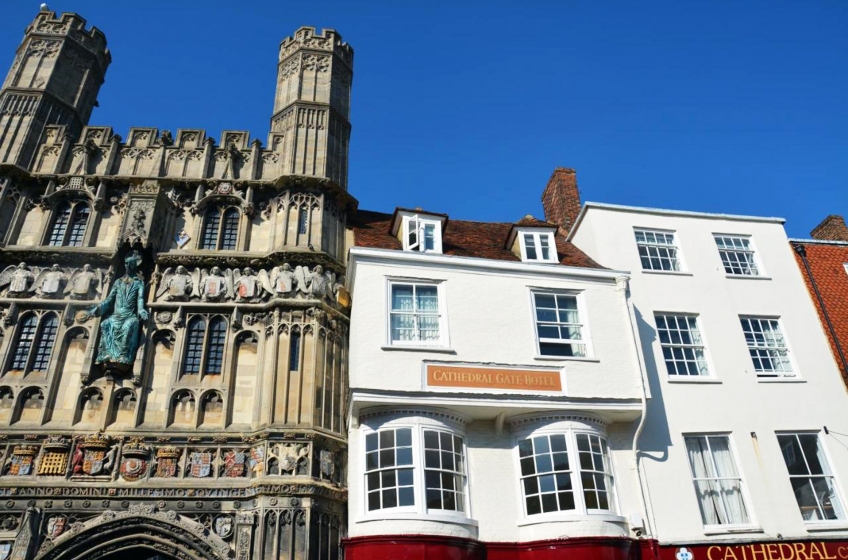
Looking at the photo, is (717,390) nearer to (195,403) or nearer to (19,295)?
(195,403)

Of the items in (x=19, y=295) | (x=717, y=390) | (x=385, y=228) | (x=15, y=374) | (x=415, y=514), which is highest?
(x=385, y=228)

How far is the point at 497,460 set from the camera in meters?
13.1

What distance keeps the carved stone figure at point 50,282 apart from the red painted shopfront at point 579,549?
400 inches

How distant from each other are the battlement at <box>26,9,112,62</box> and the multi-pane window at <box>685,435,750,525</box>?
865 inches

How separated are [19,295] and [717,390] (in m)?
17.2

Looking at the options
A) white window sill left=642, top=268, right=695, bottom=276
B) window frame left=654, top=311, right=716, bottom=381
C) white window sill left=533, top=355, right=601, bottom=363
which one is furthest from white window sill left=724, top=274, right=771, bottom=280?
white window sill left=533, top=355, right=601, bottom=363

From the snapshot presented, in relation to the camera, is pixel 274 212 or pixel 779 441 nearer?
pixel 779 441

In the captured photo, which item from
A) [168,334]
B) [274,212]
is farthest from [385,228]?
[168,334]

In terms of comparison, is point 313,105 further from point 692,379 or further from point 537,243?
point 692,379

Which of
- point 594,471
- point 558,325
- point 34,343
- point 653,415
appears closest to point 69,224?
point 34,343

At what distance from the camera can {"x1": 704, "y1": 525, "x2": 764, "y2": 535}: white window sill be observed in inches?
510

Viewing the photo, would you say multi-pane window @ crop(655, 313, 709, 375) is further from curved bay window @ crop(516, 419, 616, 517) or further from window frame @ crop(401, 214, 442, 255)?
window frame @ crop(401, 214, 442, 255)

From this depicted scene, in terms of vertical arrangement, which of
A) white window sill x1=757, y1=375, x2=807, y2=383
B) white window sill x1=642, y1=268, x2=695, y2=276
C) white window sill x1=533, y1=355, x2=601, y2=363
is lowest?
white window sill x1=757, y1=375, x2=807, y2=383

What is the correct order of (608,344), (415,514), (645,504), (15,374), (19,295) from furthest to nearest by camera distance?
(19,295), (15,374), (608,344), (645,504), (415,514)
